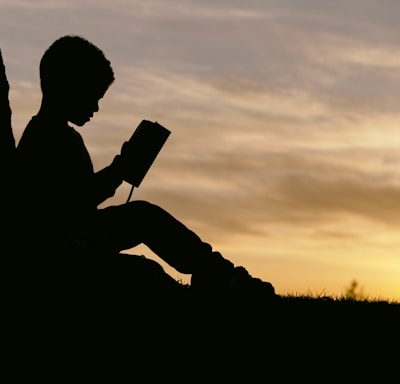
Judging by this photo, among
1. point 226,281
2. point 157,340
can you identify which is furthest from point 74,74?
point 157,340

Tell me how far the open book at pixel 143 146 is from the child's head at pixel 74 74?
419 mm

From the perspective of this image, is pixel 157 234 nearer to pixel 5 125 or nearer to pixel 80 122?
pixel 80 122

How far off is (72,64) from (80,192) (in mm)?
971

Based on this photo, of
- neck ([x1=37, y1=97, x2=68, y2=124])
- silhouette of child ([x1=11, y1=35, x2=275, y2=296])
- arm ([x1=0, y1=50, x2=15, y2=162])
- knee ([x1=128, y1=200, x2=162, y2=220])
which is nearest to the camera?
arm ([x1=0, y1=50, x2=15, y2=162])

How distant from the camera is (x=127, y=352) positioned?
22.7 ft

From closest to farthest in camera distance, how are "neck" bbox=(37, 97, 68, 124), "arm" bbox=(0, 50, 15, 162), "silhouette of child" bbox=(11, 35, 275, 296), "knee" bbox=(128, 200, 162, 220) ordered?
"arm" bbox=(0, 50, 15, 162)
"silhouette of child" bbox=(11, 35, 275, 296)
"neck" bbox=(37, 97, 68, 124)
"knee" bbox=(128, 200, 162, 220)

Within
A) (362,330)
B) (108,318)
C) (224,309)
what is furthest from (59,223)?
(362,330)

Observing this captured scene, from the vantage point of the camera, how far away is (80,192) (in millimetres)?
6910

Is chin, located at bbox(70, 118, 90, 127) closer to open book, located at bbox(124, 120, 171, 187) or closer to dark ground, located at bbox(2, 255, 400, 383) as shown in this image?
open book, located at bbox(124, 120, 171, 187)

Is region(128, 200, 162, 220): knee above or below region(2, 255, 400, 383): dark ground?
above

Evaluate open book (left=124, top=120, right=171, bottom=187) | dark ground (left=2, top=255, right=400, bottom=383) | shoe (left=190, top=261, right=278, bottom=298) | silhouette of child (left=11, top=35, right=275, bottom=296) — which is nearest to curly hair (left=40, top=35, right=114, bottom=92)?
silhouette of child (left=11, top=35, right=275, bottom=296)

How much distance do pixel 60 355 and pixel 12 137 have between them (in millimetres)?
1580

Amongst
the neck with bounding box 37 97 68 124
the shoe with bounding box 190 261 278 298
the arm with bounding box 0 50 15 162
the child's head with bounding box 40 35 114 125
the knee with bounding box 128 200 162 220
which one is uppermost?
the child's head with bounding box 40 35 114 125

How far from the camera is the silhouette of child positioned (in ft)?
22.2
